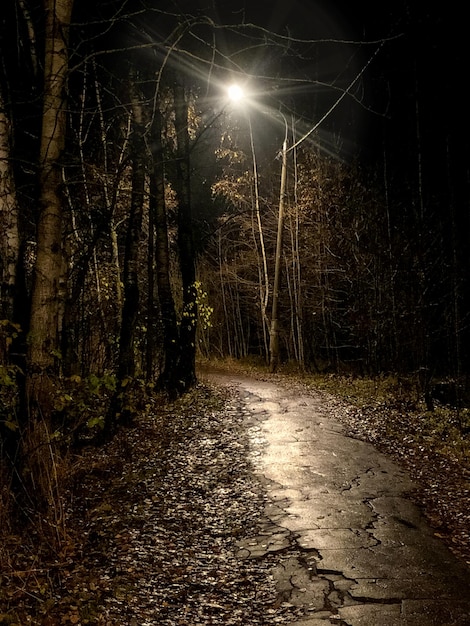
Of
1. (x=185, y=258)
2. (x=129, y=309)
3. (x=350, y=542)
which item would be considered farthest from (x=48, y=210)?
(x=185, y=258)

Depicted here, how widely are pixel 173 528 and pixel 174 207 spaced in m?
18.5

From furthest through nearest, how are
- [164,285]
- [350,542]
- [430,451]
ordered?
1. [164,285]
2. [430,451]
3. [350,542]

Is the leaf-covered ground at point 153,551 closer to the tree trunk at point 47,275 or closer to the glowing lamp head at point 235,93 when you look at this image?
the tree trunk at point 47,275

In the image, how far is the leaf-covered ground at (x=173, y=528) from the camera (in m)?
4.60

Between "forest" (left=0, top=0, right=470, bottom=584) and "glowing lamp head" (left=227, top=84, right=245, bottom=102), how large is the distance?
310mm

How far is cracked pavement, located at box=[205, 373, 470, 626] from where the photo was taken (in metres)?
4.54

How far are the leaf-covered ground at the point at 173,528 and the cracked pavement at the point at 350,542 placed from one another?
0.21m

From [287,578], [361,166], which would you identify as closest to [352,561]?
[287,578]

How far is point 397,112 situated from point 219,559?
17363mm

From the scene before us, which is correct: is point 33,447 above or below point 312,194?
below

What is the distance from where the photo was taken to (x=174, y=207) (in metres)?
23.4

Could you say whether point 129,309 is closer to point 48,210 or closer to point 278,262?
point 48,210

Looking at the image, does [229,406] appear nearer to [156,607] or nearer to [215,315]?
[156,607]

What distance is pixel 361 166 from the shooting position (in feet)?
66.1
